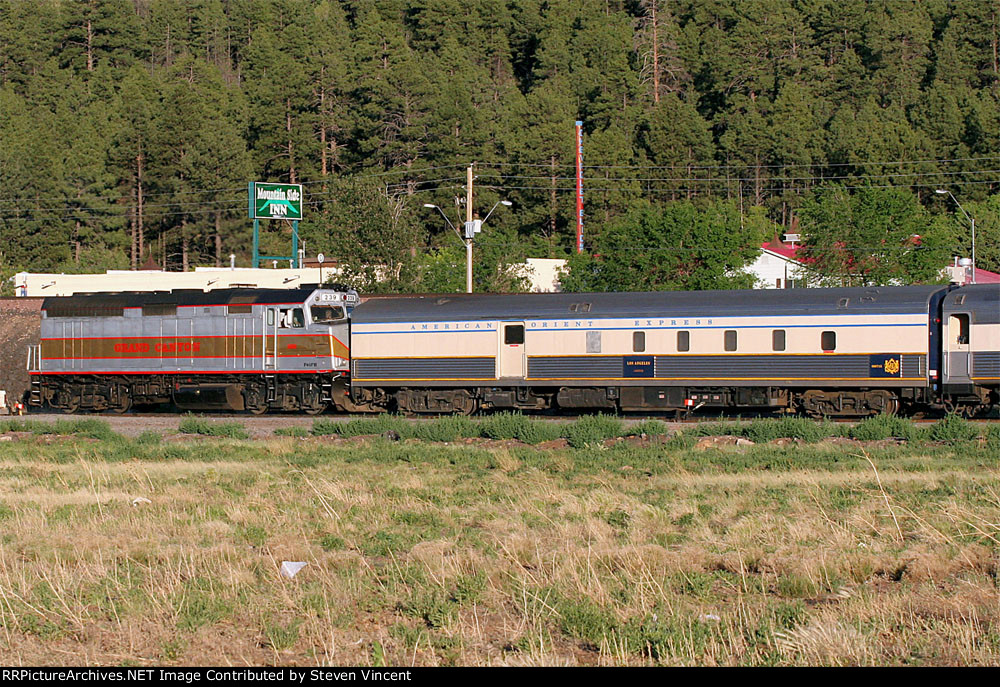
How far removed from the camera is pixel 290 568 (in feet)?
40.7

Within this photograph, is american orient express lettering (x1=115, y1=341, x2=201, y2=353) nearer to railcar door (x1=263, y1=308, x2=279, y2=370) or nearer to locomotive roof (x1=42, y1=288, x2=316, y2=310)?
locomotive roof (x1=42, y1=288, x2=316, y2=310)

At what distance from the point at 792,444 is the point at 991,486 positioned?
21.5ft

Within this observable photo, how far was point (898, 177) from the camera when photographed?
101438 mm

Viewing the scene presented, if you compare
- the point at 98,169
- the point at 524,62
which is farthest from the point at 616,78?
the point at 98,169

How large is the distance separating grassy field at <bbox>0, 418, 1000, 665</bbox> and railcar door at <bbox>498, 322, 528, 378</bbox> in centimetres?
889

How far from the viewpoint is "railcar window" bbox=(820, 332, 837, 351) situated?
28.1m

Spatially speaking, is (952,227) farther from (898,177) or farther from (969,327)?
(969,327)

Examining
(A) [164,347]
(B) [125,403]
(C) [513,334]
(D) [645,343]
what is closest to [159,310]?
(A) [164,347]

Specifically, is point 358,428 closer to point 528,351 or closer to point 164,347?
point 528,351

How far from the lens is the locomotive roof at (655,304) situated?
28108 millimetres

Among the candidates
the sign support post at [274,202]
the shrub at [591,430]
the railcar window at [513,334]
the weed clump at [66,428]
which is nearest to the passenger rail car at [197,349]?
the weed clump at [66,428]

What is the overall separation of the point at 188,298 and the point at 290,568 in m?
24.8

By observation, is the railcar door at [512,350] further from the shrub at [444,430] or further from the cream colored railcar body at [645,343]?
the shrub at [444,430]
